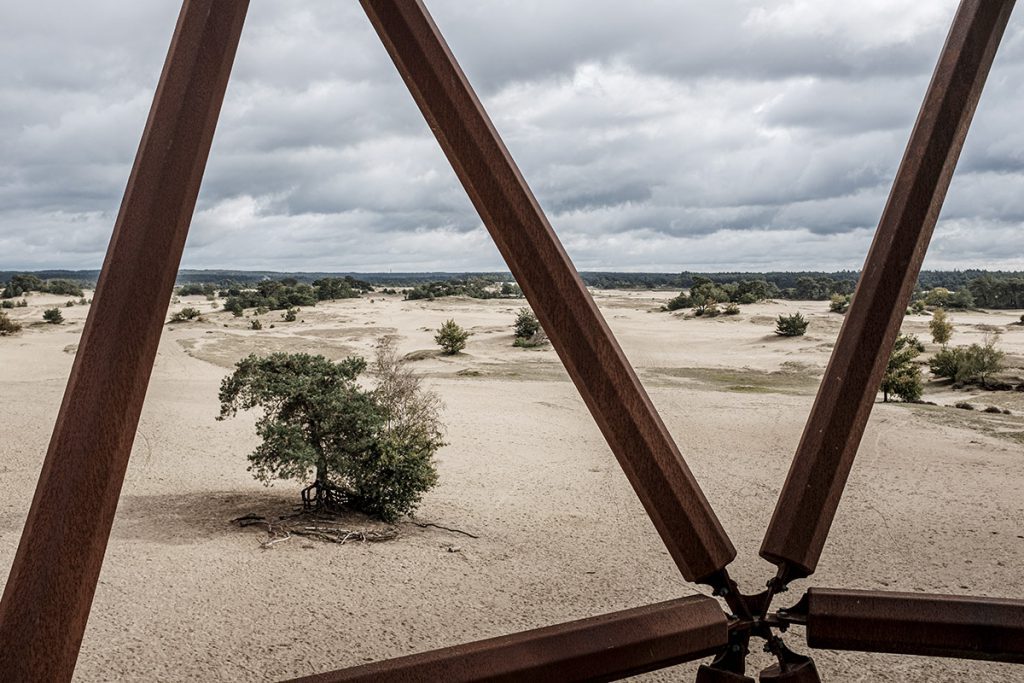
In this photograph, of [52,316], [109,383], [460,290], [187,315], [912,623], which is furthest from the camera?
[460,290]

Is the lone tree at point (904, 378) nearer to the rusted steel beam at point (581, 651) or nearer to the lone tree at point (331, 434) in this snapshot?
the lone tree at point (331, 434)

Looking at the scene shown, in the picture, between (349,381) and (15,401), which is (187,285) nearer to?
(15,401)

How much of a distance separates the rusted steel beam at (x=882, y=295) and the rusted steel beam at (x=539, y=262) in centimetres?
24

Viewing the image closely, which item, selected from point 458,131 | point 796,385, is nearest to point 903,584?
point 458,131

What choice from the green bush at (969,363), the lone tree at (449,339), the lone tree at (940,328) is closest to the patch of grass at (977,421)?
the green bush at (969,363)

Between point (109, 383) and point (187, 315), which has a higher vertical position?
point (109, 383)

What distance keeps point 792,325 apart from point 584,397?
1695cm

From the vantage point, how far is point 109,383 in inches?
56.6

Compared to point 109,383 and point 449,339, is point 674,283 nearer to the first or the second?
point 449,339

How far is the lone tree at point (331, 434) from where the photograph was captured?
6219 mm

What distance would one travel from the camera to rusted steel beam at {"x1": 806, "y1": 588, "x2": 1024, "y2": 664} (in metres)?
1.82

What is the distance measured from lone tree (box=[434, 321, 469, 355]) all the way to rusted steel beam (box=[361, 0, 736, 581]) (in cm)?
1444

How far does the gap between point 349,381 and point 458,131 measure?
5038 millimetres

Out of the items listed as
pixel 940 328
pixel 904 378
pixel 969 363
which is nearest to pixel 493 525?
pixel 904 378
